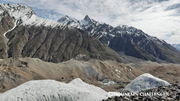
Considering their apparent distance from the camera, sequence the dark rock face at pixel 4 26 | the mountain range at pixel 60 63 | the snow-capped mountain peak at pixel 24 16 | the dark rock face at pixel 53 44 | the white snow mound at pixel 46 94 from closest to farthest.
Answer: the white snow mound at pixel 46 94, the mountain range at pixel 60 63, the dark rock face at pixel 4 26, the dark rock face at pixel 53 44, the snow-capped mountain peak at pixel 24 16

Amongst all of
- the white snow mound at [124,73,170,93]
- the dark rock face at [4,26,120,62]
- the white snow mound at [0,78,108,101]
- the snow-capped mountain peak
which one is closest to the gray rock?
the white snow mound at [124,73,170,93]

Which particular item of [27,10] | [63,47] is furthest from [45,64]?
[27,10]

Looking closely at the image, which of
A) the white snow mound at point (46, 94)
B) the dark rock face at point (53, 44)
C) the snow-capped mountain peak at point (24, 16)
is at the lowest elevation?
the dark rock face at point (53, 44)

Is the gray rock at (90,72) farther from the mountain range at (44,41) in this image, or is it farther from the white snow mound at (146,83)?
the mountain range at (44,41)

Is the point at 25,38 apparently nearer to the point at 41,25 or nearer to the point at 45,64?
the point at 41,25

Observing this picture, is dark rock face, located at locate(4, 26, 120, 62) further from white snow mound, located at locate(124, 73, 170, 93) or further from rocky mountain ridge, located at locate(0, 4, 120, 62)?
white snow mound, located at locate(124, 73, 170, 93)

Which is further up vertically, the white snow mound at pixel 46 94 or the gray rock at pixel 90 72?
the white snow mound at pixel 46 94

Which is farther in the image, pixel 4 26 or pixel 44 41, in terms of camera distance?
pixel 44 41

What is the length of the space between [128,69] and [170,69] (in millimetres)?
21577

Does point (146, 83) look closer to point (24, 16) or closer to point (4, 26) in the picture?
point (4, 26)

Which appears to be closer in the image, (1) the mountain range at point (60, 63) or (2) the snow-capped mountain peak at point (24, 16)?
(1) the mountain range at point (60, 63)

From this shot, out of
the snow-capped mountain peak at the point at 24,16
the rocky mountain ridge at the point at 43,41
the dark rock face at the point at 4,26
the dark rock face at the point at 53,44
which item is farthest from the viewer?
the snow-capped mountain peak at the point at 24,16

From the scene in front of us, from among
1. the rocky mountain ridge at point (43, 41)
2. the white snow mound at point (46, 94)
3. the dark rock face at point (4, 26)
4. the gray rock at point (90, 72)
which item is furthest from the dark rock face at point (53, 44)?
the white snow mound at point (46, 94)

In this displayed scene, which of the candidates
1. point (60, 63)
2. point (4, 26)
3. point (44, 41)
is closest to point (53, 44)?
point (44, 41)
